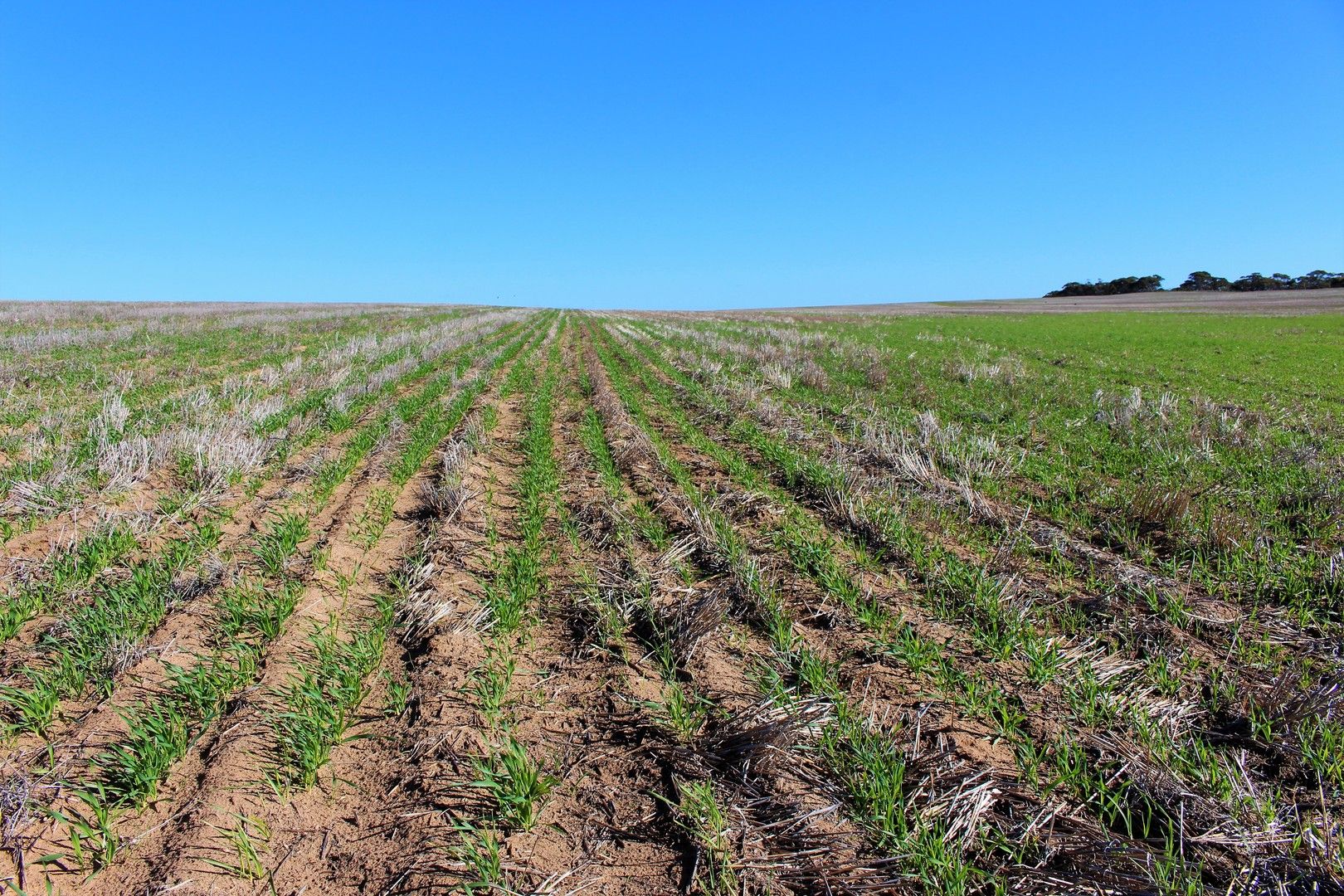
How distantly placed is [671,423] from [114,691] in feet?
27.3

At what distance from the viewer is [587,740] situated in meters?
3.25

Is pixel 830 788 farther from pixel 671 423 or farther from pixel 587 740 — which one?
pixel 671 423

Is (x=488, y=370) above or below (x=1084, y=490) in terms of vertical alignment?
above

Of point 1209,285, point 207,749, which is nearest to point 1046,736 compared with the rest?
point 207,749

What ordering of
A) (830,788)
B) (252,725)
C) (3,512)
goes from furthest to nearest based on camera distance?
(3,512)
(252,725)
(830,788)

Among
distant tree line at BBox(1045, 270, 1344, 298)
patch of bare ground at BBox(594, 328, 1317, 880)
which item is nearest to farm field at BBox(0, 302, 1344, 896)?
patch of bare ground at BBox(594, 328, 1317, 880)

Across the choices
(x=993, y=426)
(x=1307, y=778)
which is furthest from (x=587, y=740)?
(x=993, y=426)

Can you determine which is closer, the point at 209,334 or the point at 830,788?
the point at 830,788

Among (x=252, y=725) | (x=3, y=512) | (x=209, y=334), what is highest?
(x=209, y=334)

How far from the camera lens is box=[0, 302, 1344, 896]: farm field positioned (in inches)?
100

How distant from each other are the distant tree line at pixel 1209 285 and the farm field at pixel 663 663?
123470mm

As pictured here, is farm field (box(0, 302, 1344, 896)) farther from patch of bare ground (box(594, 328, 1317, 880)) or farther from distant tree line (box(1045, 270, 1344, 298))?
distant tree line (box(1045, 270, 1344, 298))

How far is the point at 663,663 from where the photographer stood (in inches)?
152

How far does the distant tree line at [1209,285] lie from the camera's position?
95062 mm
